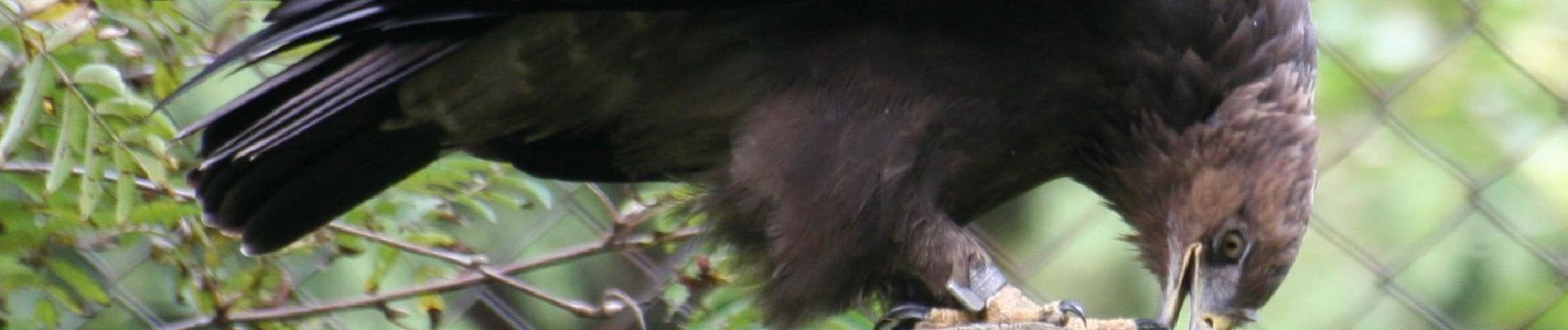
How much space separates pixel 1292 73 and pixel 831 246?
19.9 inches

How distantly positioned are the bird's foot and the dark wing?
0.39 m

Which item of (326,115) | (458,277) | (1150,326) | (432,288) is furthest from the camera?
(458,277)

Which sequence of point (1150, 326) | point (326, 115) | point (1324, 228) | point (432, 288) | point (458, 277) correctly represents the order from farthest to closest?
point (1324, 228) < point (458, 277) < point (432, 288) < point (326, 115) < point (1150, 326)

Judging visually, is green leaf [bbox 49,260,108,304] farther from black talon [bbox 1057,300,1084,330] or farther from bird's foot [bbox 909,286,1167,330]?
black talon [bbox 1057,300,1084,330]

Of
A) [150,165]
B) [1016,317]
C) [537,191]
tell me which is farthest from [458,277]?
[1016,317]

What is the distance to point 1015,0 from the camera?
2031mm

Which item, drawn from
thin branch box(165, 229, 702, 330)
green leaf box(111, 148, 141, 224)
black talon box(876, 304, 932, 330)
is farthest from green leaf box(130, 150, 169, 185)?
black talon box(876, 304, 932, 330)

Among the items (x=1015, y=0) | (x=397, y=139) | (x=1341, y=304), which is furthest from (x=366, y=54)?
(x=1341, y=304)

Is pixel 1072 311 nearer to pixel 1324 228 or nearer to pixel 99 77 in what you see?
pixel 1324 228

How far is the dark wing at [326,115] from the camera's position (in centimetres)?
201

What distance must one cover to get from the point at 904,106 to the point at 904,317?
0.23m

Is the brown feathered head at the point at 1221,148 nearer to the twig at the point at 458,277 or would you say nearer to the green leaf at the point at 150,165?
the twig at the point at 458,277

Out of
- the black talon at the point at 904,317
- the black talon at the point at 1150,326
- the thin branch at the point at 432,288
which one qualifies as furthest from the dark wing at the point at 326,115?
the black talon at the point at 1150,326

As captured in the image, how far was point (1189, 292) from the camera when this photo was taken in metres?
2.16
